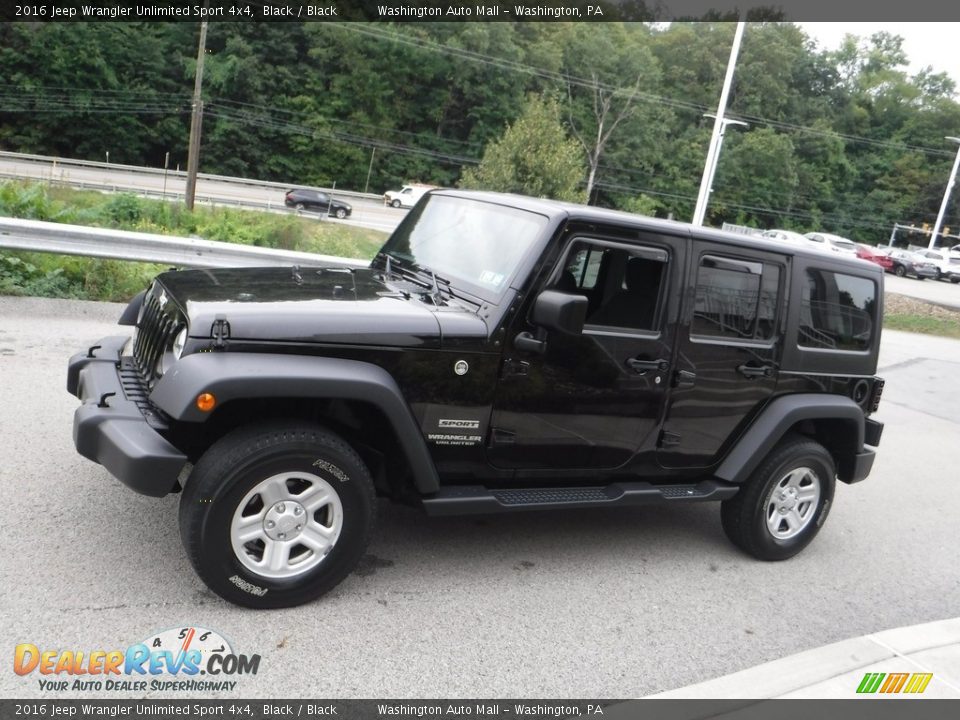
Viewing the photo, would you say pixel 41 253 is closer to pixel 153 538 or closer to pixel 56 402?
pixel 56 402

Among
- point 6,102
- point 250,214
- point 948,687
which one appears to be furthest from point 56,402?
point 6,102

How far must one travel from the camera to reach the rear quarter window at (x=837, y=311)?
4.96 m

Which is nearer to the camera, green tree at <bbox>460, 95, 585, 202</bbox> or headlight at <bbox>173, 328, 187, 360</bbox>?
headlight at <bbox>173, 328, 187, 360</bbox>

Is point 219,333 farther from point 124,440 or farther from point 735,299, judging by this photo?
point 735,299

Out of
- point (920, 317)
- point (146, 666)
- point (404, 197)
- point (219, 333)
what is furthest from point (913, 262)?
point (146, 666)

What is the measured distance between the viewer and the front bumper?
10.8 ft

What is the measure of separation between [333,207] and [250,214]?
72.6ft

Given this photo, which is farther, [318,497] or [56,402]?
[56,402]

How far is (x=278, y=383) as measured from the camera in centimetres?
336

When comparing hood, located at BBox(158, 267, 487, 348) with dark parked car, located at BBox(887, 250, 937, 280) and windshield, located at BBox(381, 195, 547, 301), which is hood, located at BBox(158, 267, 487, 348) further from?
dark parked car, located at BBox(887, 250, 937, 280)

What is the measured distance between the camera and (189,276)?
14.1 ft

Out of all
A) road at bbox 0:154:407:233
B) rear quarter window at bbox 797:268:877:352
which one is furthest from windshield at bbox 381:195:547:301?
road at bbox 0:154:407:233

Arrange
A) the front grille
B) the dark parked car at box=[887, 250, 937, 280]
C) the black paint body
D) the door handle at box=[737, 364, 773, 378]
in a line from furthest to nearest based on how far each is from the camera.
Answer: the dark parked car at box=[887, 250, 937, 280] < the door handle at box=[737, 364, 773, 378] < the front grille < the black paint body

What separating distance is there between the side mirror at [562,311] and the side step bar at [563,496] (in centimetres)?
92
